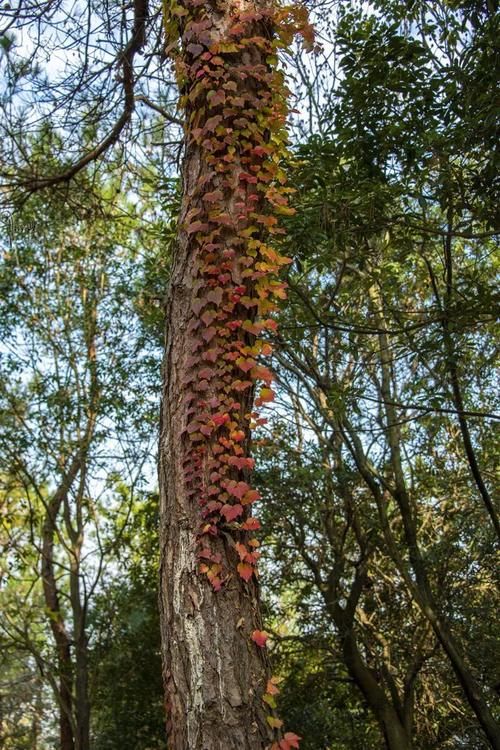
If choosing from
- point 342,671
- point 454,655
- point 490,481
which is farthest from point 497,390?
point 342,671

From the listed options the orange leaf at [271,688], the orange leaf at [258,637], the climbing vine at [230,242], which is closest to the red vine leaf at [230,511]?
the climbing vine at [230,242]

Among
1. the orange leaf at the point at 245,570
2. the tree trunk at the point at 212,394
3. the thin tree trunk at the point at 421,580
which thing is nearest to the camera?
the tree trunk at the point at 212,394

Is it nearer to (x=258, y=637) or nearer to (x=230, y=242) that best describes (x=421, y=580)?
(x=258, y=637)

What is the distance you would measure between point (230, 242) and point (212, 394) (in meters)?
0.53

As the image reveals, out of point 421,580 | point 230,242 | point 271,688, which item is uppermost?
point 230,242

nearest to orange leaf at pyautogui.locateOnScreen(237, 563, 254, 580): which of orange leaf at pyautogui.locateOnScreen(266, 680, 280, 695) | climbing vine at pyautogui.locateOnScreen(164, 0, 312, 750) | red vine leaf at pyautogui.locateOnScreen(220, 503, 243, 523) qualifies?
climbing vine at pyautogui.locateOnScreen(164, 0, 312, 750)

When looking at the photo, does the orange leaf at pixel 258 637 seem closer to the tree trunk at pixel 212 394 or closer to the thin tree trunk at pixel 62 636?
the tree trunk at pixel 212 394

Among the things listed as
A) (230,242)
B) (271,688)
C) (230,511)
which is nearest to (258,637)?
(271,688)

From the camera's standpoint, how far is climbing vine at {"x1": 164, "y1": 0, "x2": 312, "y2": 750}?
2316 mm

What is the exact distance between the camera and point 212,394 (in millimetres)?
2420

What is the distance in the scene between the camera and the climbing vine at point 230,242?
2316mm

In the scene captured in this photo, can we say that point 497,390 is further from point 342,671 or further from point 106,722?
point 106,722

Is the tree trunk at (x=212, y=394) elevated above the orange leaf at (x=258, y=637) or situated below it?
above

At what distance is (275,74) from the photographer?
280cm
